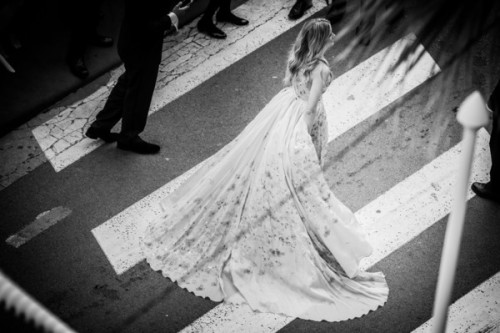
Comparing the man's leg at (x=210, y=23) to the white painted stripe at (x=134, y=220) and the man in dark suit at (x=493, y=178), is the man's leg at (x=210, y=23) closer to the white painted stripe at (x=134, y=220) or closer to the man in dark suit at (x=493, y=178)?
the white painted stripe at (x=134, y=220)

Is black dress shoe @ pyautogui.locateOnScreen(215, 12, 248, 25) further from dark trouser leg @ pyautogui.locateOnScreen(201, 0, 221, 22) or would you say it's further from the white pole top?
the white pole top

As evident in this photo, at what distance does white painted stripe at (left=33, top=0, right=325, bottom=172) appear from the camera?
6.67 m

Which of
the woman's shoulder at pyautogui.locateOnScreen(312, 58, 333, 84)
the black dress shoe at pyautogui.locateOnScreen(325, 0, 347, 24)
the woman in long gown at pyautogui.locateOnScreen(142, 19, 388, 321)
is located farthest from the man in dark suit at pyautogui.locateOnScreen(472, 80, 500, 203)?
the black dress shoe at pyautogui.locateOnScreen(325, 0, 347, 24)

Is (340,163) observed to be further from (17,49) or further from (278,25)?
(17,49)

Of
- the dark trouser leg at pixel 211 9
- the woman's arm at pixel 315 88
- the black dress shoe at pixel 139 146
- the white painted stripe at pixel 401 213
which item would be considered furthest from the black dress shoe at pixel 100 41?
the white painted stripe at pixel 401 213

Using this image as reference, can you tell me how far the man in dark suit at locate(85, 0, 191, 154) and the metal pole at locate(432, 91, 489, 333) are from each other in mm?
3961

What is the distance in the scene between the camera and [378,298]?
526cm

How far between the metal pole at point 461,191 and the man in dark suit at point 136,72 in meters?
3.96

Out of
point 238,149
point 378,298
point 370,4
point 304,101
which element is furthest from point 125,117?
point 370,4

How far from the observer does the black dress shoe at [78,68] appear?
23.6ft

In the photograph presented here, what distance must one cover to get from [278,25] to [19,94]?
3.09m

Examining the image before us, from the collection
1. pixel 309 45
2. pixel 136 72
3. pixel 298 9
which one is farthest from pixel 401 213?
pixel 298 9

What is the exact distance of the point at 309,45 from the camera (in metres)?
4.97

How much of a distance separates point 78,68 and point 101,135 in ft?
3.65
